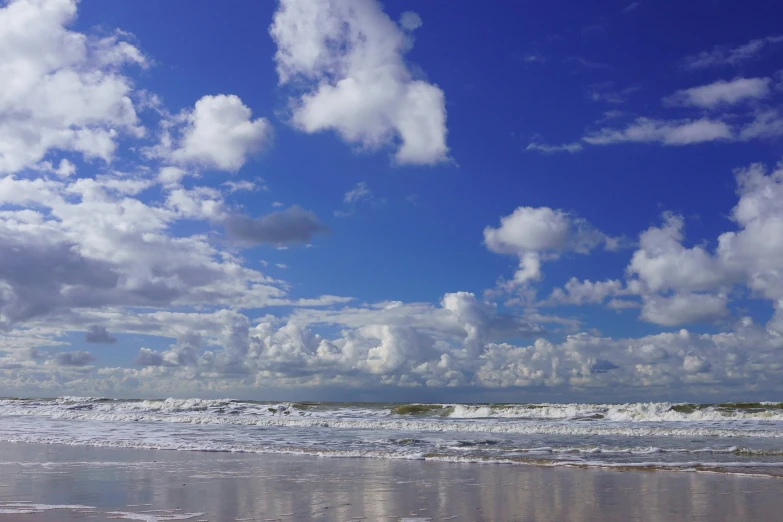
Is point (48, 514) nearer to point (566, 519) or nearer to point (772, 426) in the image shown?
point (566, 519)

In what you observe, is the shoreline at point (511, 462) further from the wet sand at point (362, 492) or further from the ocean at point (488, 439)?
the wet sand at point (362, 492)

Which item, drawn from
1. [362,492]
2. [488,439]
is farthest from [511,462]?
[488,439]

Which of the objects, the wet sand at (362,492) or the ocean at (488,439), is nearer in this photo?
the wet sand at (362,492)

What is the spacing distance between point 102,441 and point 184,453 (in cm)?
531

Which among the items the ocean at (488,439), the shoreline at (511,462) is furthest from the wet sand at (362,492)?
the ocean at (488,439)

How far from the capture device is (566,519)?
366 inches

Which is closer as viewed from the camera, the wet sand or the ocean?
the wet sand

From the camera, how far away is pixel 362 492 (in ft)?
38.9

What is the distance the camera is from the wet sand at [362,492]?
381 inches

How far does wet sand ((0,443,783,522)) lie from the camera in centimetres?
968

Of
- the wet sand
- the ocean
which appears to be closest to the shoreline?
the ocean

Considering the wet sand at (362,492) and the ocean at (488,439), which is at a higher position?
the wet sand at (362,492)

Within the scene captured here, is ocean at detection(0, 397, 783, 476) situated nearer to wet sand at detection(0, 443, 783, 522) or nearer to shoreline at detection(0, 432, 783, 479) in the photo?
shoreline at detection(0, 432, 783, 479)

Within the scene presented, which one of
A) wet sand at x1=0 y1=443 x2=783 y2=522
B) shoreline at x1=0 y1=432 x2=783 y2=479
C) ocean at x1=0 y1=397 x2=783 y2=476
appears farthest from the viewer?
ocean at x1=0 y1=397 x2=783 y2=476
